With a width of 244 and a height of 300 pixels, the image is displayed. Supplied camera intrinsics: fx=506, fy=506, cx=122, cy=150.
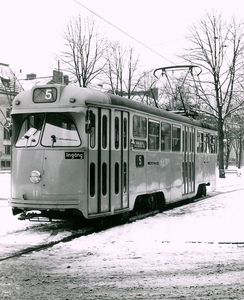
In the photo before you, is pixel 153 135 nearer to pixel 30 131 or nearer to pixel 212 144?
pixel 30 131

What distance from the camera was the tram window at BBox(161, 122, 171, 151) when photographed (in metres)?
14.4

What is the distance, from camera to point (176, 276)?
6.81 metres

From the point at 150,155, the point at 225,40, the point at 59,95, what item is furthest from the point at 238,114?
the point at 59,95

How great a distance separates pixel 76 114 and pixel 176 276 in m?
4.82

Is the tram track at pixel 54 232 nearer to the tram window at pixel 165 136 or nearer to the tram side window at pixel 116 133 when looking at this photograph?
the tram side window at pixel 116 133

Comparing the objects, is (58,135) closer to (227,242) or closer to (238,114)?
(227,242)

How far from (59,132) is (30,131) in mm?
690

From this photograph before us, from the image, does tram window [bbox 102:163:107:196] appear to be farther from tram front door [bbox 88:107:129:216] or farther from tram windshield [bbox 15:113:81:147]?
tram windshield [bbox 15:113:81:147]

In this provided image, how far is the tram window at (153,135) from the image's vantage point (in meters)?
13.3

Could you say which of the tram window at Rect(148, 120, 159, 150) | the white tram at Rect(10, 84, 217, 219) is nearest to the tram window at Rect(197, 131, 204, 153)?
the tram window at Rect(148, 120, 159, 150)

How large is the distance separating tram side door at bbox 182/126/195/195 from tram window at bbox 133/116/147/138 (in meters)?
3.85

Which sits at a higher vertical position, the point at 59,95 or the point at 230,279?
the point at 59,95

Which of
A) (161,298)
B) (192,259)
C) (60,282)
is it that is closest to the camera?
(161,298)

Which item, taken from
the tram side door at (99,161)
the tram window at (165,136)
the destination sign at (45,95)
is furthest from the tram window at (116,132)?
the tram window at (165,136)
